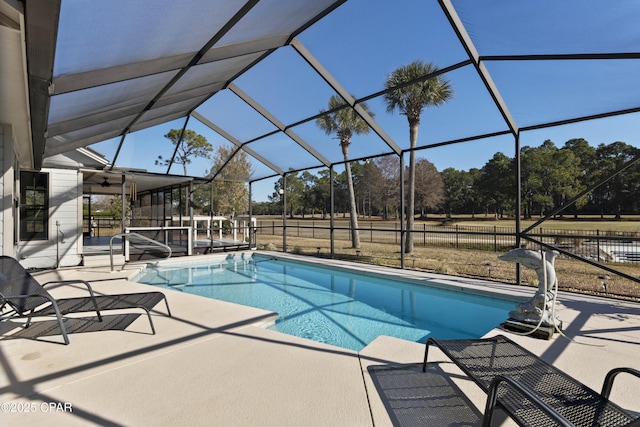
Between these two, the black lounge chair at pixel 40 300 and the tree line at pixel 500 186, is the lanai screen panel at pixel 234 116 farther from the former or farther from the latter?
the black lounge chair at pixel 40 300

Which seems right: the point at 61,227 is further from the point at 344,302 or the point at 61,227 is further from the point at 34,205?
the point at 344,302

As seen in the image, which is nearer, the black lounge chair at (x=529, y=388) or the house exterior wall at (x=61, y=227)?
the black lounge chair at (x=529, y=388)

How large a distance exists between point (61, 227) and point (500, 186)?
25223mm

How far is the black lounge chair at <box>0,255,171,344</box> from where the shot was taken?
2.74m

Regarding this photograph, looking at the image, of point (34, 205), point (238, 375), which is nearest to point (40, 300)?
point (238, 375)

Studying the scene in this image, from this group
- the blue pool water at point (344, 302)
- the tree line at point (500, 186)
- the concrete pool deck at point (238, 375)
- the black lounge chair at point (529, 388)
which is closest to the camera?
the black lounge chair at point (529, 388)

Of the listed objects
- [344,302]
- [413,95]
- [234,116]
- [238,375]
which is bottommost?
[344,302]

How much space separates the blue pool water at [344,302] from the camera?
4461mm

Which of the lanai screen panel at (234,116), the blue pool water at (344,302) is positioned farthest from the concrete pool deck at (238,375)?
the lanai screen panel at (234,116)

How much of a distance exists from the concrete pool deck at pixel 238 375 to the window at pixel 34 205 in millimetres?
5033

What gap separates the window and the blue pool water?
243 cm

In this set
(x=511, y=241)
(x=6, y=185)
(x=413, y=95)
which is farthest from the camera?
(x=511, y=241)

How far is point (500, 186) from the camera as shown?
77.7 ft

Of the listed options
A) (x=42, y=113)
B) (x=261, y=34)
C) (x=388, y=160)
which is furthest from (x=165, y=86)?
(x=388, y=160)
